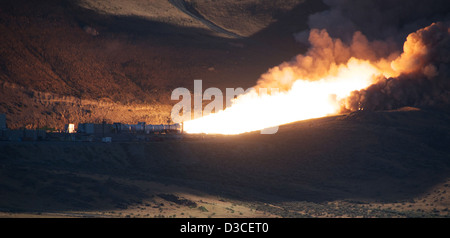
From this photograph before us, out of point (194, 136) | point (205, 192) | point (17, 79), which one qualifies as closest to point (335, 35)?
point (194, 136)

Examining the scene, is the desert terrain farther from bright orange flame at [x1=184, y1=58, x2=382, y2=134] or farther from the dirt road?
bright orange flame at [x1=184, y1=58, x2=382, y2=134]

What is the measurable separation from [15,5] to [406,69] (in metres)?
67.2

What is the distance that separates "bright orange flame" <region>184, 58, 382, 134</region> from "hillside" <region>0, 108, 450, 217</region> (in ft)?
19.0

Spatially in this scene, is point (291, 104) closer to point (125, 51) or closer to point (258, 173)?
point (258, 173)

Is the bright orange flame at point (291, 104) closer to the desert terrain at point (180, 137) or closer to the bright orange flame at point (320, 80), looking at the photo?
the bright orange flame at point (320, 80)

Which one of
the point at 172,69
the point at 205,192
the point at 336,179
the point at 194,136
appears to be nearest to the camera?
the point at 205,192

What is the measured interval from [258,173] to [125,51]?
57.7m

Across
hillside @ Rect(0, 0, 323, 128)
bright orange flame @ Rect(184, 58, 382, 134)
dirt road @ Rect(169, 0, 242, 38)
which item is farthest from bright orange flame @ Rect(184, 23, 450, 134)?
dirt road @ Rect(169, 0, 242, 38)

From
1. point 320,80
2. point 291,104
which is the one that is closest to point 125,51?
point 291,104

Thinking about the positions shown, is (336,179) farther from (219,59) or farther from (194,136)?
(219,59)

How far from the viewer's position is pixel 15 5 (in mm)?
96500

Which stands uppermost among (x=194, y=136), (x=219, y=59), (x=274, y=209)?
(x=219, y=59)

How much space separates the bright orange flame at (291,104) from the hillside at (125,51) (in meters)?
21.1

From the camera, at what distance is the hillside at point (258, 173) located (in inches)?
1587
